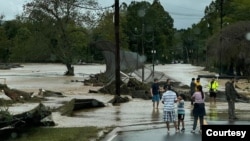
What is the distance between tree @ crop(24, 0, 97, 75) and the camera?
82812 mm

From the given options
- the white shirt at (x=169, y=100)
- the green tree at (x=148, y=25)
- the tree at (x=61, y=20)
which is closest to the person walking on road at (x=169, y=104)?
the white shirt at (x=169, y=100)

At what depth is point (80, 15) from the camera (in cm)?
8519

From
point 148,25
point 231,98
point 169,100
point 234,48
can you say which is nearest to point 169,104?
point 169,100

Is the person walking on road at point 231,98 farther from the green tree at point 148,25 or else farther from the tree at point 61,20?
the green tree at point 148,25

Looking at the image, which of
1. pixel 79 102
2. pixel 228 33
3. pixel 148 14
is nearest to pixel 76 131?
pixel 79 102

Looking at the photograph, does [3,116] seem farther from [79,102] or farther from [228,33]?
[228,33]

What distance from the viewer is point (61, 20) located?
8344cm

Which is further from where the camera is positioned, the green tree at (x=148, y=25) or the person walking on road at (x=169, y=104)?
the green tree at (x=148, y=25)

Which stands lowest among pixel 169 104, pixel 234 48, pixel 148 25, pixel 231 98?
pixel 231 98

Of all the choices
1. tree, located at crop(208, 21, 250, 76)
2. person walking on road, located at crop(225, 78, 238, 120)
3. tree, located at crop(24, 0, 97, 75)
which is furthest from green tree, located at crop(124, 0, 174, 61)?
person walking on road, located at crop(225, 78, 238, 120)

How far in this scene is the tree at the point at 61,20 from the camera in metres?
82.8

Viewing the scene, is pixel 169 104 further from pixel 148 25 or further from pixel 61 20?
pixel 148 25

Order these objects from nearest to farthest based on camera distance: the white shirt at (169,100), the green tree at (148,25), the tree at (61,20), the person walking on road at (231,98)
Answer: the white shirt at (169,100), the person walking on road at (231,98), the tree at (61,20), the green tree at (148,25)

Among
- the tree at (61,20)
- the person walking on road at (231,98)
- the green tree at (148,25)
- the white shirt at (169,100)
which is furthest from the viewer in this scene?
the green tree at (148,25)
